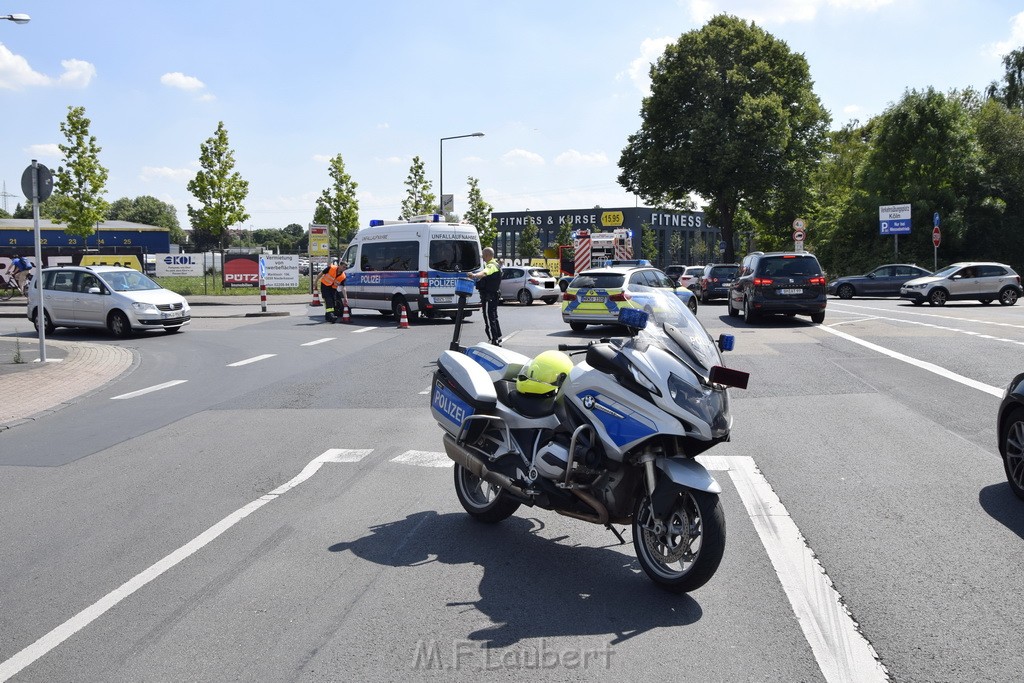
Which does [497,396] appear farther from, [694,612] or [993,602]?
[993,602]

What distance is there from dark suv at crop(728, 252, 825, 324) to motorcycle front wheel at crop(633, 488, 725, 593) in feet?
55.8

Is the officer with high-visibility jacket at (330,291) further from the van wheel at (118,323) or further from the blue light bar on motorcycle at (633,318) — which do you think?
the blue light bar on motorcycle at (633,318)

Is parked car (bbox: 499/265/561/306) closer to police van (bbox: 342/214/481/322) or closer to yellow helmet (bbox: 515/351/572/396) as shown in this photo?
police van (bbox: 342/214/481/322)

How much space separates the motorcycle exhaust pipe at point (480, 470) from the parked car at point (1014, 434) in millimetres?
3545

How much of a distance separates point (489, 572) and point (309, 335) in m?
15.9

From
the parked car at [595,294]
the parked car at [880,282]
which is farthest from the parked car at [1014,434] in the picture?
the parked car at [880,282]

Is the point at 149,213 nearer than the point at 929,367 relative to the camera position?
No

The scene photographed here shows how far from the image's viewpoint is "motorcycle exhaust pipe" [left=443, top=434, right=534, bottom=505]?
199 inches

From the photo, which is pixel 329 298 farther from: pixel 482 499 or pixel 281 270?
pixel 281 270

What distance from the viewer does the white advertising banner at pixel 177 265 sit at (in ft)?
181

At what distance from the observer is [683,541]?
432 cm

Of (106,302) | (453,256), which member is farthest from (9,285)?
(453,256)

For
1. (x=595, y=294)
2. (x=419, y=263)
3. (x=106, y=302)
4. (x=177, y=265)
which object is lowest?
(x=106, y=302)

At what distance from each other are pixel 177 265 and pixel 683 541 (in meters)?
56.2
